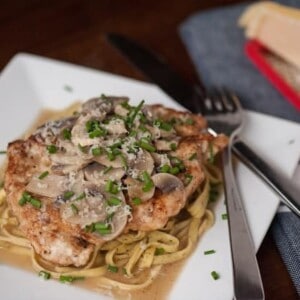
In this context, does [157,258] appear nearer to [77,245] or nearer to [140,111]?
[77,245]

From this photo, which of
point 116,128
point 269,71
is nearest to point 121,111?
point 116,128

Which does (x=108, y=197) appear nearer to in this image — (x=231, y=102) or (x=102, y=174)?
(x=102, y=174)

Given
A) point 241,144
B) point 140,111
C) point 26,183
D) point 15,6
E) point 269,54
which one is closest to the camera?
point 26,183

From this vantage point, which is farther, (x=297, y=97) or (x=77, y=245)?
(x=297, y=97)

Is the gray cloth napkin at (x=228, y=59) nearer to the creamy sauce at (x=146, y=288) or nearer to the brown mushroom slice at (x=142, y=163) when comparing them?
the brown mushroom slice at (x=142, y=163)

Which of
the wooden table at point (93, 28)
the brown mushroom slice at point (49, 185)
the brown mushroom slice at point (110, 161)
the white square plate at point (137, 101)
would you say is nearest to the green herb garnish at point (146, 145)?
the brown mushroom slice at point (110, 161)

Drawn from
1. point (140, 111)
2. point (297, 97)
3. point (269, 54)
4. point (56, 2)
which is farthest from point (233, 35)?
point (140, 111)
